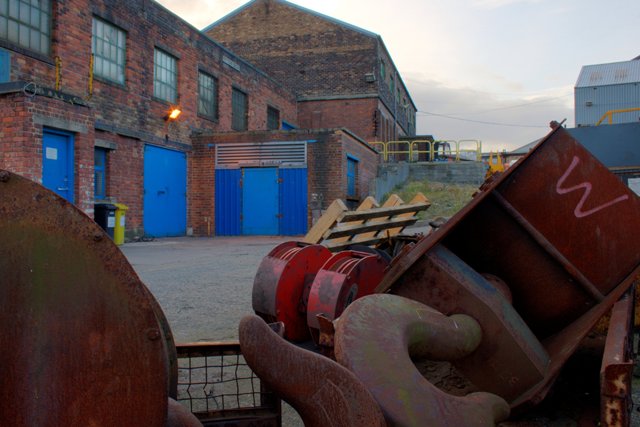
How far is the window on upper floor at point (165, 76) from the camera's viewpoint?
15.3m

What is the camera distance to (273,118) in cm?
2477

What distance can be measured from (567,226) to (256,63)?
2932 cm

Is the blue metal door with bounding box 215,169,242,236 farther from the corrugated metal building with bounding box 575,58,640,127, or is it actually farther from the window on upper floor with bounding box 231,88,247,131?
the corrugated metal building with bounding box 575,58,640,127

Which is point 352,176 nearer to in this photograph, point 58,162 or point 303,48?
point 58,162

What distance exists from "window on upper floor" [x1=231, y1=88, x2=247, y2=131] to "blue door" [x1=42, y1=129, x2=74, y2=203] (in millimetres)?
9824

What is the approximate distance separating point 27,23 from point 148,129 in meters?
4.55

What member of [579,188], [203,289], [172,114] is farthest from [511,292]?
[172,114]

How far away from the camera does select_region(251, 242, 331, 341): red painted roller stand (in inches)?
134

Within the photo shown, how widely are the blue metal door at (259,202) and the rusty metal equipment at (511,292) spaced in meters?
14.4

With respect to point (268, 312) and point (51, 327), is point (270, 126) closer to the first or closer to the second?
point (268, 312)

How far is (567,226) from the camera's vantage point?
2631mm

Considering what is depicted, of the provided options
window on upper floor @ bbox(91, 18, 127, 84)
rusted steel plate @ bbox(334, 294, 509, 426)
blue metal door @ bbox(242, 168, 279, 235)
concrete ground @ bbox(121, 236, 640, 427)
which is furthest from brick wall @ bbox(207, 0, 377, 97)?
rusted steel plate @ bbox(334, 294, 509, 426)

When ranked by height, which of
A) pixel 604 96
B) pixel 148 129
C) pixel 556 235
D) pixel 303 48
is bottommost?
pixel 556 235

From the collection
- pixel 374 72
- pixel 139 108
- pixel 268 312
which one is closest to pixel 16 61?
pixel 139 108
